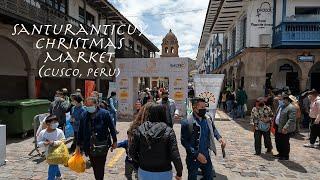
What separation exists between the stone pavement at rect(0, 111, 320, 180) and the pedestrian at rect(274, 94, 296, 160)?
300 millimetres

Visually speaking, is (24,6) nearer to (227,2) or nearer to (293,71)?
(227,2)

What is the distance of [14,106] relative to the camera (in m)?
10.5

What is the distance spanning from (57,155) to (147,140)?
2.80m

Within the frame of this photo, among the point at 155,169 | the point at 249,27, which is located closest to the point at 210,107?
the point at 155,169

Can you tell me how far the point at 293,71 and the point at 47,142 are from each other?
18900 millimetres

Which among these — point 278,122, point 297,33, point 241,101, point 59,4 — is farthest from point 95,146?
point 59,4

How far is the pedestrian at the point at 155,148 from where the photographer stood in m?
3.53

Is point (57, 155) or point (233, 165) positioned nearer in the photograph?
point (57, 155)

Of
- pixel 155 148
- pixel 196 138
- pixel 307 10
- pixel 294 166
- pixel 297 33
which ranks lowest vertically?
pixel 294 166

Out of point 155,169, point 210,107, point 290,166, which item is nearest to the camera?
point 155,169

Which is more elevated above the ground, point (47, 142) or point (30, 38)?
point (30, 38)

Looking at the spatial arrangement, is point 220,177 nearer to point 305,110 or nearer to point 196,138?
point 196,138

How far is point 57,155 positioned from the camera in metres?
5.67

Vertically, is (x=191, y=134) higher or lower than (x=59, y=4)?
lower
